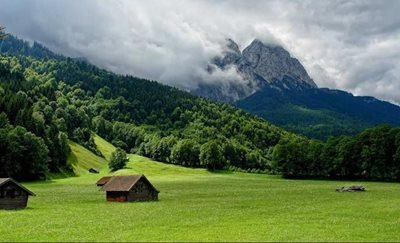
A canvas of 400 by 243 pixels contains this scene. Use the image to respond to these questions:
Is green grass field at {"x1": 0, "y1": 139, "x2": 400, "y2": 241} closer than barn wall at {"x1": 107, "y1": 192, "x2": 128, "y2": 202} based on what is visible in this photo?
Yes

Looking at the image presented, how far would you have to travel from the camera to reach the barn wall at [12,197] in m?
67.9

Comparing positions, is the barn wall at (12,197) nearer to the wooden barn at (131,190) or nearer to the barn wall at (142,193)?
the wooden barn at (131,190)

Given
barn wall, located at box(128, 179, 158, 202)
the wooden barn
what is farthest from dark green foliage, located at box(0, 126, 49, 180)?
barn wall, located at box(128, 179, 158, 202)

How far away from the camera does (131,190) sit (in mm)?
85250

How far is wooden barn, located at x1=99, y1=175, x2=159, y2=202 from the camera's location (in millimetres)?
84500

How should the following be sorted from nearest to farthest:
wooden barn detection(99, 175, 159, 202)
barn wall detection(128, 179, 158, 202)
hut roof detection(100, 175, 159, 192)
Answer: hut roof detection(100, 175, 159, 192)
wooden barn detection(99, 175, 159, 202)
barn wall detection(128, 179, 158, 202)

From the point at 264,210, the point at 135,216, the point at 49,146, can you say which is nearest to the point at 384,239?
the point at 264,210

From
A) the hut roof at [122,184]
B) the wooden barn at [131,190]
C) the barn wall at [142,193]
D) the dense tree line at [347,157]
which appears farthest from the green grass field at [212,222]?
the dense tree line at [347,157]

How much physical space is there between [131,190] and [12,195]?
877 inches

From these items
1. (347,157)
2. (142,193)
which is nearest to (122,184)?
(142,193)

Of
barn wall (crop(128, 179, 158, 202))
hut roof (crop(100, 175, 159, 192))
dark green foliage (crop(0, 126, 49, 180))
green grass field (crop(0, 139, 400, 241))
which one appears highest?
dark green foliage (crop(0, 126, 49, 180))

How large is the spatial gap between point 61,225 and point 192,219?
13.6 m

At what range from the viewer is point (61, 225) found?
47.9 m

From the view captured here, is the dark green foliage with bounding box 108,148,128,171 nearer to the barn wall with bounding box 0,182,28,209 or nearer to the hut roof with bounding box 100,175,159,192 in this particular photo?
the hut roof with bounding box 100,175,159,192
